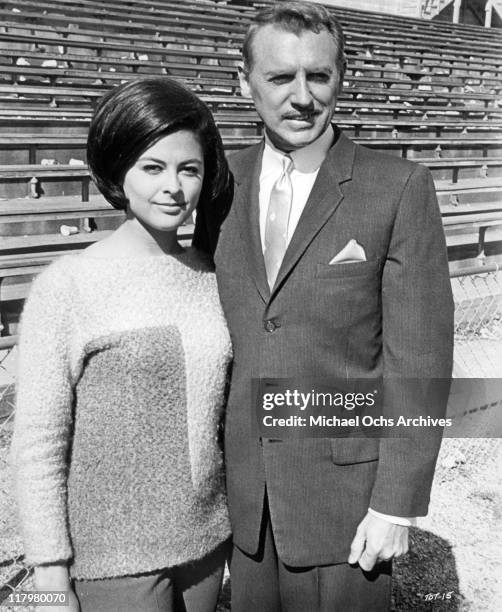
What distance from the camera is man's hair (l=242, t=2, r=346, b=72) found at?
1.46m

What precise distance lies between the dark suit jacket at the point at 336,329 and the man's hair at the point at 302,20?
0.21 m

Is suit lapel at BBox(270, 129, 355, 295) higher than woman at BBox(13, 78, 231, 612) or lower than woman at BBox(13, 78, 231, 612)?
higher

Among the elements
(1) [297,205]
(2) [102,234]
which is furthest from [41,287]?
(2) [102,234]

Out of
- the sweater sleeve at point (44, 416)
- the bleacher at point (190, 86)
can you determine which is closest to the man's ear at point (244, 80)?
the sweater sleeve at point (44, 416)

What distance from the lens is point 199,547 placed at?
1.47m

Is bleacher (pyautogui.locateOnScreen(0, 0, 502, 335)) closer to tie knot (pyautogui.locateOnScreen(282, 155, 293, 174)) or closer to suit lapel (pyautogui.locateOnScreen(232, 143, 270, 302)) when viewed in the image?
suit lapel (pyautogui.locateOnScreen(232, 143, 270, 302))

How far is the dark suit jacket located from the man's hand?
0.03 meters

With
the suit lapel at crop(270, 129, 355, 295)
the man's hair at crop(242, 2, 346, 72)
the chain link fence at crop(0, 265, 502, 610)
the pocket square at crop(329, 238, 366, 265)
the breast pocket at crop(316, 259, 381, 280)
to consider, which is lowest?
the chain link fence at crop(0, 265, 502, 610)

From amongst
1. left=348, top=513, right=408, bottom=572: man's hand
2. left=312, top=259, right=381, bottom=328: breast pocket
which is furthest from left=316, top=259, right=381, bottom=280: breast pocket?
left=348, top=513, right=408, bottom=572: man's hand

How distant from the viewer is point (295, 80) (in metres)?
1.47

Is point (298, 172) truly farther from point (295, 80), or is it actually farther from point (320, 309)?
point (320, 309)

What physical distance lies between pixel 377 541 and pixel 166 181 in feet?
2.73

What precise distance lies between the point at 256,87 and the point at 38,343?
68 cm

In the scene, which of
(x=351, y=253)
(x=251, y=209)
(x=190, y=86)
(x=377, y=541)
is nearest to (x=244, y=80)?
(x=251, y=209)
